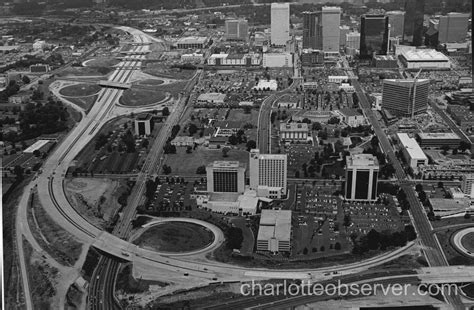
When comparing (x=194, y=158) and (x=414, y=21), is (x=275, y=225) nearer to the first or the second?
(x=194, y=158)

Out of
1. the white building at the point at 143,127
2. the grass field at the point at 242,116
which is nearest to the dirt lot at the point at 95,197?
the white building at the point at 143,127

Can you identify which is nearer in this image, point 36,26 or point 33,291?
point 33,291

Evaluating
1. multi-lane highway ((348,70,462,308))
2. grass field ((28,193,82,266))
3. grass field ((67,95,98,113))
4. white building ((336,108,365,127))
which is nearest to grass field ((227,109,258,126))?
white building ((336,108,365,127))

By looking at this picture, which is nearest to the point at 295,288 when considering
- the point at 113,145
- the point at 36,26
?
the point at 113,145

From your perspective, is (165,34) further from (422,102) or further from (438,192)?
(438,192)

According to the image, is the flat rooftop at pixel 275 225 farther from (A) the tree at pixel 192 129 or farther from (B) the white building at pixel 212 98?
(B) the white building at pixel 212 98
